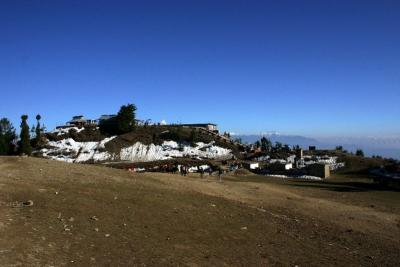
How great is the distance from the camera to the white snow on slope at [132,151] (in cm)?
8719

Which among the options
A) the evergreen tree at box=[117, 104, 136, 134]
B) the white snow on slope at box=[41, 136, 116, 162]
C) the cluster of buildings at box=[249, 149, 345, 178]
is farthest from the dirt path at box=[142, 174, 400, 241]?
the evergreen tree at box=[117, 104, 136, 134]

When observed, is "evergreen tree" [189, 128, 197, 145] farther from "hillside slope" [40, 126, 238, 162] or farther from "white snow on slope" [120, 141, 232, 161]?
"white snow on slope" [120, 141, 232, 161]

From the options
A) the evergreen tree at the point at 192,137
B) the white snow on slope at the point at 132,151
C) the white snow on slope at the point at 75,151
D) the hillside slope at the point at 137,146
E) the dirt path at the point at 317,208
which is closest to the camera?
the dirt path at the point at 317,208

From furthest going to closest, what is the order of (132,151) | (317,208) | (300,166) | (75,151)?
(132,151), (75,151), (300,166), (317,208)

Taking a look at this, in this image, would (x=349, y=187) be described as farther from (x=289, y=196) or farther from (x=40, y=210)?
(x=40, y=210)

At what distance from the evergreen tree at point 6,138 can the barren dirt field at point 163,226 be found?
47.0 meters

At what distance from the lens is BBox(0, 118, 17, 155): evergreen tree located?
77.3 m

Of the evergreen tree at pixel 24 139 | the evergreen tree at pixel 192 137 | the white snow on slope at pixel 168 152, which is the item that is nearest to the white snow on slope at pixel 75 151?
the white snow on slope at pixel 168 152

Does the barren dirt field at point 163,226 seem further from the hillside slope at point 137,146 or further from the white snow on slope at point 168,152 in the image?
the white snow on slope at point 168,152

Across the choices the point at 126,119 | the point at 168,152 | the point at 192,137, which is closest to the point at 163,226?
the point at 168,152

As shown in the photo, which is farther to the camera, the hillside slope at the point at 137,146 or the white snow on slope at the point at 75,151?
the hillside slope at the point at 137,146

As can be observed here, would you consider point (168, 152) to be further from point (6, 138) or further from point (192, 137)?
point (6, 138)

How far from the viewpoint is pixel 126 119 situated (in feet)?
340

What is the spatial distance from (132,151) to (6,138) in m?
22.4
